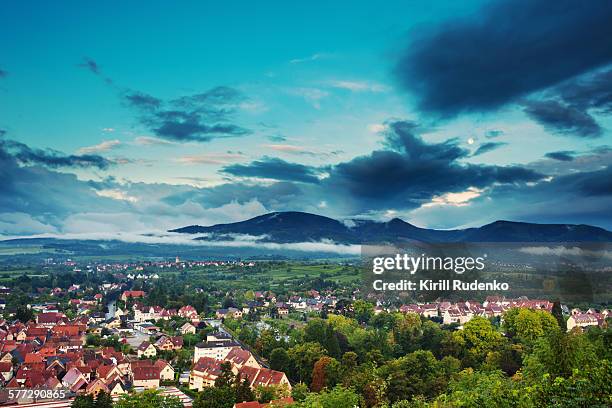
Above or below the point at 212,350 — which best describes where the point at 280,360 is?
above

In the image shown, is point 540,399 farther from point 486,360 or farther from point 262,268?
point 262,268

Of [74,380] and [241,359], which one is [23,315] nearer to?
[74,380]

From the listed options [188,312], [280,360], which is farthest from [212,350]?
[188,312]

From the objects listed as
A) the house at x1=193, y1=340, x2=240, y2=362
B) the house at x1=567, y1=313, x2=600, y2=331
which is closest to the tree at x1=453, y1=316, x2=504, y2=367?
the house at x1=567, y1=313, x2=600, y2=331

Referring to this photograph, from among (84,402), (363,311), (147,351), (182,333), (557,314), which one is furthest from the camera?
(363,311)

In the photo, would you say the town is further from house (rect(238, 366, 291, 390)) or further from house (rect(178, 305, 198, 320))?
house (rect(178, 305, 198, 320))

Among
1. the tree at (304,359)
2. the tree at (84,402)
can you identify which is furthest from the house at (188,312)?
the tree at (84,402)
